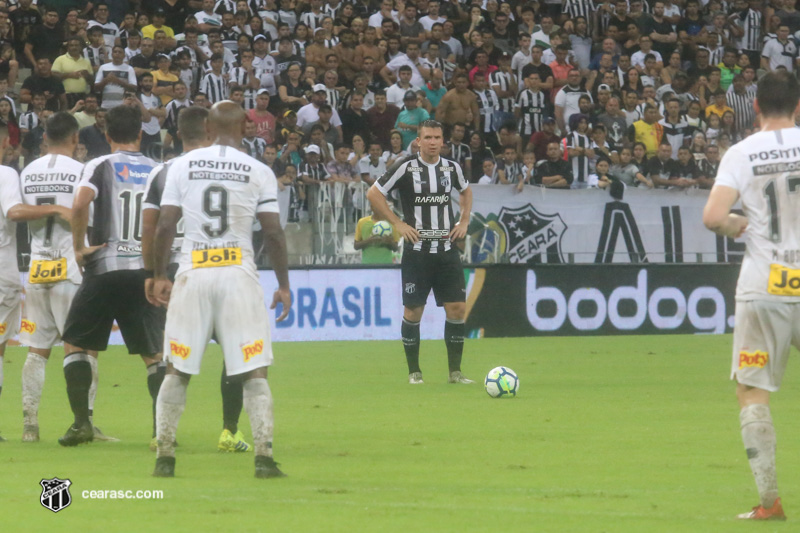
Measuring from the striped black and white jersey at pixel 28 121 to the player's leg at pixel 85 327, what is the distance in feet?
38.2

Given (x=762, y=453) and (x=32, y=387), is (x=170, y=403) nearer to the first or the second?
(x=32, y=387)

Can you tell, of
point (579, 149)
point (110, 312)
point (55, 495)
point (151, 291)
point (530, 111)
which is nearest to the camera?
point (55, 495)

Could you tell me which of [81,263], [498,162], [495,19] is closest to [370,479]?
[81,263]

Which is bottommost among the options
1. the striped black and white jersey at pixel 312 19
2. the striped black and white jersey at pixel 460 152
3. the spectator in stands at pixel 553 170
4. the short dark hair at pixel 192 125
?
the short dark hair at pixel 192 125

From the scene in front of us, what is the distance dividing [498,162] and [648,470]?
13.6 m

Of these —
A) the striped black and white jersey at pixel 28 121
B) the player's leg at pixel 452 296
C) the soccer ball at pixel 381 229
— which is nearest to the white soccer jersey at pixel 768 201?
the player's leg at pixel 452 296

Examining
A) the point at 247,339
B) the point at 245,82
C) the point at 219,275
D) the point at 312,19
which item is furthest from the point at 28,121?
the point at 247,339

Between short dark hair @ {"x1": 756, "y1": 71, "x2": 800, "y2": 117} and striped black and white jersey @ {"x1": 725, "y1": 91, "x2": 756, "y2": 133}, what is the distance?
17.8 meters

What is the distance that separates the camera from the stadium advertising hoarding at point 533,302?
1852 centimetres

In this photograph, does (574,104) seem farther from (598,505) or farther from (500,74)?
(598,505)

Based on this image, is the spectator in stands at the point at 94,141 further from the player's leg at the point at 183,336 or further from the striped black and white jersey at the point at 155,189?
the player's leg at the point at 183,336

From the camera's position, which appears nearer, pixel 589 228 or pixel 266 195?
pixel 266 195

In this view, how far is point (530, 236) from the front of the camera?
19.0 meters

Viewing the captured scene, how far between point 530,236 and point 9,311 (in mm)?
11024
